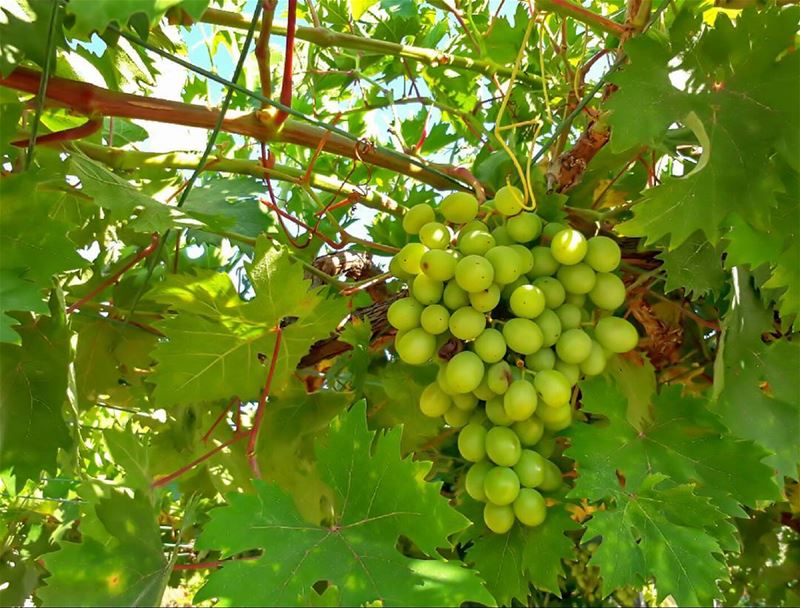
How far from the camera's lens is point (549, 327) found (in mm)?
865

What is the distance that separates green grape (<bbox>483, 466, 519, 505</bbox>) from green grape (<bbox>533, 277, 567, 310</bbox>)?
0.67ft

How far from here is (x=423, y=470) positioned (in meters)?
0.76

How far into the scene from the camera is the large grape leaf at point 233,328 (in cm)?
90

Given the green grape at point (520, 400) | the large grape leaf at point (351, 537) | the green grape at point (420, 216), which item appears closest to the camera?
the large grape leaf at point (351, 537)

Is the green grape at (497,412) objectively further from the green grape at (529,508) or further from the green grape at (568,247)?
the green grape at (568,247)

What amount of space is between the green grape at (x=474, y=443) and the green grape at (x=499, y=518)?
0.20 ft

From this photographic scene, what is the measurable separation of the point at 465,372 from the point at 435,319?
0.08m

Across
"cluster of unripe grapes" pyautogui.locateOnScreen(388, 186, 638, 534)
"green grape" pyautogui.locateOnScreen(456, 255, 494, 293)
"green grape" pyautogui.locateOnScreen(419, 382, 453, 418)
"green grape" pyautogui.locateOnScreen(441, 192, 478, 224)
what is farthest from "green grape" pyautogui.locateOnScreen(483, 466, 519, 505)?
"green grape" pyautogui.locateOnScreen(441, 192, 478, 224)

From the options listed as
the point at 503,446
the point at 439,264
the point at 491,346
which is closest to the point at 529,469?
the point at 503,446

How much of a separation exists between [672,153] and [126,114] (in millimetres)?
713

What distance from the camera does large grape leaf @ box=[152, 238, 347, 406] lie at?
90 centimetres

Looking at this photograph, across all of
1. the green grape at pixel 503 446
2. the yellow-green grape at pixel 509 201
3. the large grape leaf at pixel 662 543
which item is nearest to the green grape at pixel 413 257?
the yellow-green grape at pixel 509 201

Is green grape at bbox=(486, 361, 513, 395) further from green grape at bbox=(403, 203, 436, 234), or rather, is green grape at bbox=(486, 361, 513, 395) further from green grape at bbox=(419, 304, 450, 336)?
green grape at bbox=(403, 203, 436, 234)

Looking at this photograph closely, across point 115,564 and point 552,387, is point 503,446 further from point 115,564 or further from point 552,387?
point 115,564
